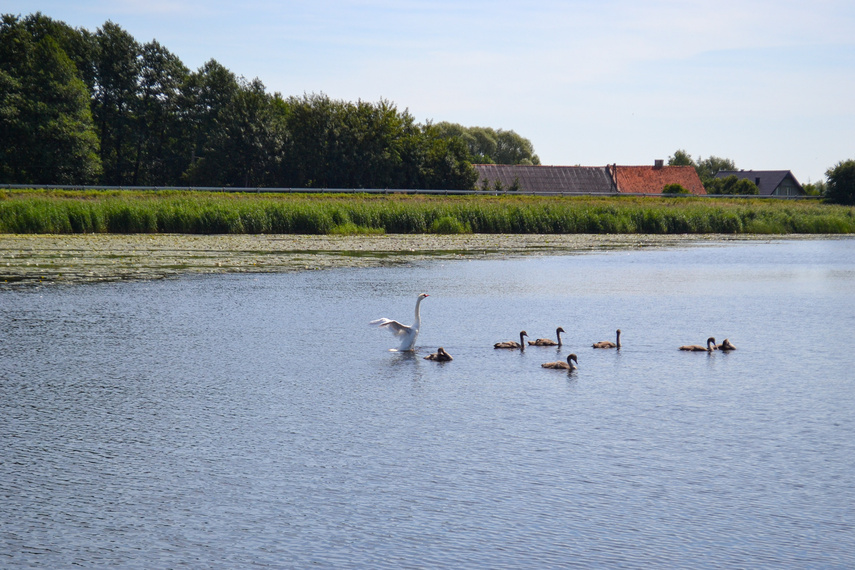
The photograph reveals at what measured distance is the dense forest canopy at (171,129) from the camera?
6650 centimetres

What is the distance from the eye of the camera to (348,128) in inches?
2741

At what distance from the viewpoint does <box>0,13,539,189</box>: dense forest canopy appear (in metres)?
66.5

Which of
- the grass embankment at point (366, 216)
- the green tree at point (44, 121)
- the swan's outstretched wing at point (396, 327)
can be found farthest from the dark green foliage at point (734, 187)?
the swan's outstretched wing at point (396, 327)

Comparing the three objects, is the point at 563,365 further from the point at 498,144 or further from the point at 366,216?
the point at 498,144

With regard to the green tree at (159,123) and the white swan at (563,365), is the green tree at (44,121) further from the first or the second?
the white swan at (563,365)

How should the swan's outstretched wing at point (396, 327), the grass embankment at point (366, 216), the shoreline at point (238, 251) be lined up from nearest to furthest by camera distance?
the swan's outstretched wing at point (396, 327) < the shoreline at point (238, 251) < the grass embankment at point (366, 216)

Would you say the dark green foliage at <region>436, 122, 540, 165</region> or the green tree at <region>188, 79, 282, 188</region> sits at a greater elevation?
the dark green foliage at <region>436, 122, 540, 165</region>

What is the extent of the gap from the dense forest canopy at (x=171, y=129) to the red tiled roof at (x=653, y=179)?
82.0 ft

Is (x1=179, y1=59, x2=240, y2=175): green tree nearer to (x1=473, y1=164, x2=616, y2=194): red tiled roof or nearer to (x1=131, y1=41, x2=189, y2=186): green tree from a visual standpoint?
(x1=131, y1=41, x2=189, y2=186): green tree

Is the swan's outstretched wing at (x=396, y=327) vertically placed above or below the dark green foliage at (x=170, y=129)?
below

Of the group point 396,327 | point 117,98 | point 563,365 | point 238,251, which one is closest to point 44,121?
point 117,98

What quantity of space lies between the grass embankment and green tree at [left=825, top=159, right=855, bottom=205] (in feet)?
41.5

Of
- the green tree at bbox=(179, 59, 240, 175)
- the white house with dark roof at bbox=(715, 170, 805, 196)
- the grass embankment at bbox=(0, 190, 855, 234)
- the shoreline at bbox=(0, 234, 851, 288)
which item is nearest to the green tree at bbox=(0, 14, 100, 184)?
the green tree at bbox=(179, 59, 240, 175)

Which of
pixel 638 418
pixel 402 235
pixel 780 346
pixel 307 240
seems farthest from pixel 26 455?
pixel 402 235
